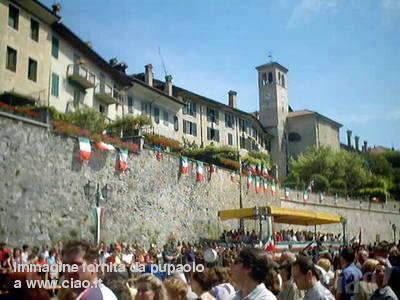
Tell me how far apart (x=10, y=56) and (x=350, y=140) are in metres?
77.1

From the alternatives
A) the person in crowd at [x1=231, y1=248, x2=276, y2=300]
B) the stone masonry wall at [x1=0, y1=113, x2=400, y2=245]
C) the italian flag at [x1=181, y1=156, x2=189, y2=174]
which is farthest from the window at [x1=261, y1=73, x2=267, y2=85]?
the person in crowd at [x1=231, y1=248, x2=276, y2=300]

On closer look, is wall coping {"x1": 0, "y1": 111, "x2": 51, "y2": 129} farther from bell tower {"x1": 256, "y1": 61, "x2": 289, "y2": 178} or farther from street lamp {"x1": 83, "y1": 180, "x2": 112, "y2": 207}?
bell tower {"x1": 256, "y1": 61, "x2": 289, "y2": 178}

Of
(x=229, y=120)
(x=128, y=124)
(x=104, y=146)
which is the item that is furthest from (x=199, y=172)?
(x=229, y=120)

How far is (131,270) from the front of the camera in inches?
551

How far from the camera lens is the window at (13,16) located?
25.7 metres

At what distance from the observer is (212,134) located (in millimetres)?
52000

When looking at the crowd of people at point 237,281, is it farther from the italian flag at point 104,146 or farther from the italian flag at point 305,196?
the italian flag at point 305,196

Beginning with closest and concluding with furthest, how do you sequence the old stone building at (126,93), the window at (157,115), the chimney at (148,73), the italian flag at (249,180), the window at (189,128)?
1. the old stone building at (126,93)
2. the italian flag at (249,180)
3. the window at (157,115)
4. the chimney at (148,73)
5. the window at (189,128)

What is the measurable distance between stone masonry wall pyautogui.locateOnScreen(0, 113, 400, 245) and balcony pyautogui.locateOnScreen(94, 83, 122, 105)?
10.7 m

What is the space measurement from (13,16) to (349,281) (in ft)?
81.9

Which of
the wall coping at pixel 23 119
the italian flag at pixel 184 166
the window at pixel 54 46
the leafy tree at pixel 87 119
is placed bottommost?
the italian flag at pixel 184 166

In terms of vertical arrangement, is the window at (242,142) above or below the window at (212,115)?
below

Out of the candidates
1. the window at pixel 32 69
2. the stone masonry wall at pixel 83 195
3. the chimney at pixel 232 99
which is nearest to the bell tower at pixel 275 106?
the chimney at pixel 232 99

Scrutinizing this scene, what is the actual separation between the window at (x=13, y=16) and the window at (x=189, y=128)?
23.3m
